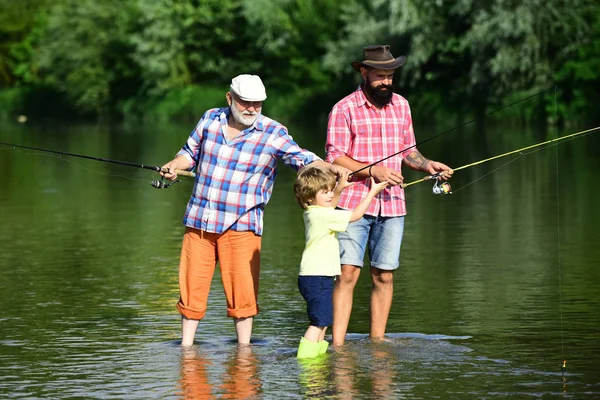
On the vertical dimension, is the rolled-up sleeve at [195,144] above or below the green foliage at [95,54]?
below

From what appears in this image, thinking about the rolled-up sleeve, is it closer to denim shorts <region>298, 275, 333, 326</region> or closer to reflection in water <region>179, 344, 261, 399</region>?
denim shorts <region>298, 275, 333, 326</region>

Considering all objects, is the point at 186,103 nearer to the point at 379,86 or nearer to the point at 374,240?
the point at 374,240

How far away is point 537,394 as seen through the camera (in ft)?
24.3

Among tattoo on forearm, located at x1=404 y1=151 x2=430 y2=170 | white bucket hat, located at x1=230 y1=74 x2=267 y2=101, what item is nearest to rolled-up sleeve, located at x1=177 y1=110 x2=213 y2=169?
white bucket hat, located at x1=230 y1=74 x2=267 y2=101

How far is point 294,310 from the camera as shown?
10422mm

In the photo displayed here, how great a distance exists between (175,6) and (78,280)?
5955 centimetres

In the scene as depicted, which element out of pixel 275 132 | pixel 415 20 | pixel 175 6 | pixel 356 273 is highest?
pixel 175 6

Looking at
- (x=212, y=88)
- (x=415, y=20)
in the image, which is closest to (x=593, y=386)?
(x=415, y=20)

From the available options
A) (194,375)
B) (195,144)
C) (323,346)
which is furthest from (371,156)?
(194,375)

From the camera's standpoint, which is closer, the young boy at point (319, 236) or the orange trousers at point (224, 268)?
the young boy at point (319, 236)

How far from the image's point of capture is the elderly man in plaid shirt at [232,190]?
8.55 m

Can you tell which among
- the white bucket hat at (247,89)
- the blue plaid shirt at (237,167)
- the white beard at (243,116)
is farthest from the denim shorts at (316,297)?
the white bucket hat at (247,89)

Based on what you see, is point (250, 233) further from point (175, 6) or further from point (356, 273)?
point (175, 6)

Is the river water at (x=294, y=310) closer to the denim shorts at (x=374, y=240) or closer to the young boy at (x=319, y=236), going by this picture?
the young boy at (x=319, y=236)
